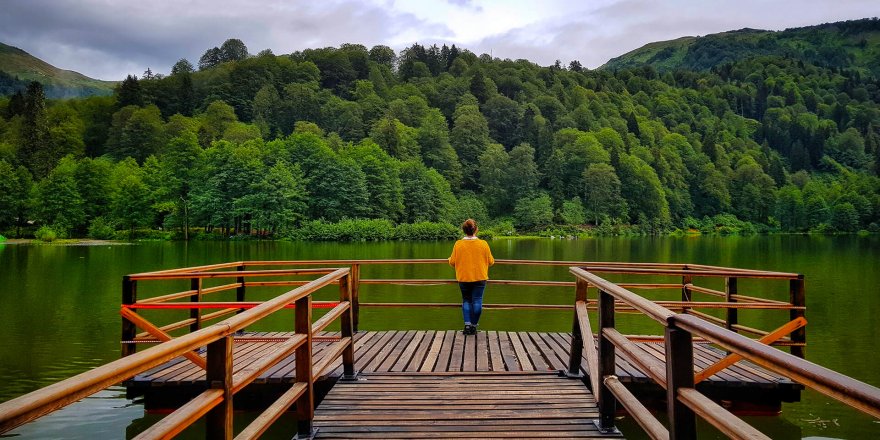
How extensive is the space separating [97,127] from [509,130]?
81986 mm

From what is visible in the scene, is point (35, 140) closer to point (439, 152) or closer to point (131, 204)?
point (131, 204)

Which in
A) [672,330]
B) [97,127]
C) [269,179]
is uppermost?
[97,127]

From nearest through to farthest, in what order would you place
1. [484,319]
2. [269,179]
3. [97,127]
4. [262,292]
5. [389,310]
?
[484,319] → [389,310] → [262,292] → [269,179] → [97,127]

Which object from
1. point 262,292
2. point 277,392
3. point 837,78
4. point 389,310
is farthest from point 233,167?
point 837,78

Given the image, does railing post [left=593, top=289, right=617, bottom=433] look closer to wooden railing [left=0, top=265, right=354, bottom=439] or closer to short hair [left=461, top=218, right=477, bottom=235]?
wooden railing [left=0, top=265, right=354, bottom=439]

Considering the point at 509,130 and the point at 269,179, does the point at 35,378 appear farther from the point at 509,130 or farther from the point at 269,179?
the point at 509,130

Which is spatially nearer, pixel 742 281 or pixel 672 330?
pixel 672 330

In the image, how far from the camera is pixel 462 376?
259 inches

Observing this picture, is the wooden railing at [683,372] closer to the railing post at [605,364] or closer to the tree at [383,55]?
the railing post at [605,364]

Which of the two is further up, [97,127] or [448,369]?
[97,127]

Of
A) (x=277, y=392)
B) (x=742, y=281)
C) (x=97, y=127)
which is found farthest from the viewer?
(x=97, y=127)

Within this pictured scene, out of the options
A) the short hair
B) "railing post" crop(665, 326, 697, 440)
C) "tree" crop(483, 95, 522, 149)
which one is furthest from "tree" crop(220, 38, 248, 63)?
"railing post" crop(665, 326, 697, 440)

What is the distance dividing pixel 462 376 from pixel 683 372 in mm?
3996

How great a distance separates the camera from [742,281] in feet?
84.2
